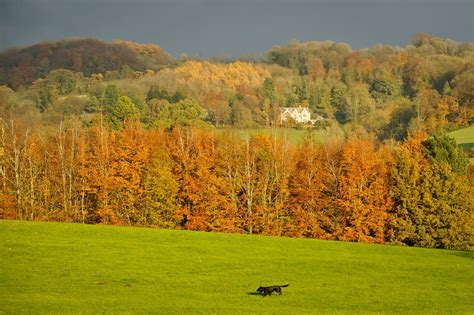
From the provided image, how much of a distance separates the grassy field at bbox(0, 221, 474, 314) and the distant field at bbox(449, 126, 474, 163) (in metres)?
62.7

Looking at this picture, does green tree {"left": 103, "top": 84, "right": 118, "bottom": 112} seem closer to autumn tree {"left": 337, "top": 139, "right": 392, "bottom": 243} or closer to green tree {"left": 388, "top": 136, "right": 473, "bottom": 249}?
autumn tree {"left": 337, "top": 139, "right": 392, "bottom": 243}

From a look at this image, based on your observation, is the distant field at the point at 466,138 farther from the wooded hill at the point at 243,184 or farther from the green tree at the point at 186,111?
the green tree at the point at 186,111

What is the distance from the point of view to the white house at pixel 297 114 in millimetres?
149250

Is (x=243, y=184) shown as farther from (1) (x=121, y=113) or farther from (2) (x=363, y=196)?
(1) (x=121, y=113)

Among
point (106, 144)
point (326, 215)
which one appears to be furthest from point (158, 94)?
point (326, 215)

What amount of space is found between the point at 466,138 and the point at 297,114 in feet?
176

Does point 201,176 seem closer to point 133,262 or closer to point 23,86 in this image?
point 133,262

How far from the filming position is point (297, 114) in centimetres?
15838

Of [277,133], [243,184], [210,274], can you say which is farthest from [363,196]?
[277,133]

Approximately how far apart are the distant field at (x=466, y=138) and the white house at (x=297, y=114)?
40871 millimetres

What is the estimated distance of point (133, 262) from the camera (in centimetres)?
3409

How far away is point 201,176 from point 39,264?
31612 mm

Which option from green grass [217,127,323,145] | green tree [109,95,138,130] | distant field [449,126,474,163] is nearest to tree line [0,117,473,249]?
green grass [217,127,323,145]

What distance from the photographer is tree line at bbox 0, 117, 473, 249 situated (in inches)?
2202
